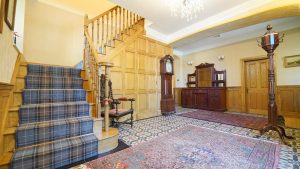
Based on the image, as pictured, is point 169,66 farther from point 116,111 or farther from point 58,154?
point 58,154

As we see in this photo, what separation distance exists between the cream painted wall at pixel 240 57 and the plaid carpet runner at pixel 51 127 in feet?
18.0

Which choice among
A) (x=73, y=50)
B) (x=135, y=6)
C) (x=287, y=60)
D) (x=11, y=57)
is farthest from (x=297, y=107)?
(x=73, y=50)

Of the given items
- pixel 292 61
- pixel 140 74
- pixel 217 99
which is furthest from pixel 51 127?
pixel 292 61

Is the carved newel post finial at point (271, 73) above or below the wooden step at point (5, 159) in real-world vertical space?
above

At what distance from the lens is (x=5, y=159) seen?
138 cm

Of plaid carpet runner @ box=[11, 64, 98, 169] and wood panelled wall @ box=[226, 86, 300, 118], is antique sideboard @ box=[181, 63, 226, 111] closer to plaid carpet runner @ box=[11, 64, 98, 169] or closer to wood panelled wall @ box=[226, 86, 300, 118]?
wood panelled wall @ box=[226, 86, 300, 118]

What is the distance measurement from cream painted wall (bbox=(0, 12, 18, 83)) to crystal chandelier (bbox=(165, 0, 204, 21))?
9.68ft

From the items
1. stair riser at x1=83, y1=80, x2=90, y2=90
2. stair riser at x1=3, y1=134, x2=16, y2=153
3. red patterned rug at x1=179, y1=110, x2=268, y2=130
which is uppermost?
stair riser at x1=83, y1=80, x2=90, y2=90

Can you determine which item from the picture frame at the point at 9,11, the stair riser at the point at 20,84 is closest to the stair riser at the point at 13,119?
the stair riser at the point at 20,84

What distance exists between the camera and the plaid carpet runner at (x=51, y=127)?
1529mm

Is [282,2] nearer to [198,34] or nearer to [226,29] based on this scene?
[226,29]

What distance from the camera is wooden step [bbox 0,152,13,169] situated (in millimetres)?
1333

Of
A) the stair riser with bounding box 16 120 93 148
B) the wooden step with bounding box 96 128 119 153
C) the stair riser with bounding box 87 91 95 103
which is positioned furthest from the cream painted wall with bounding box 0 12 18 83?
the wooden step with bounding box 96 128 119 153

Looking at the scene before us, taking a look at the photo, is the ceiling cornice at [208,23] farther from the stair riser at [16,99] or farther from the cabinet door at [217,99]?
the stair riser at [16,99]
